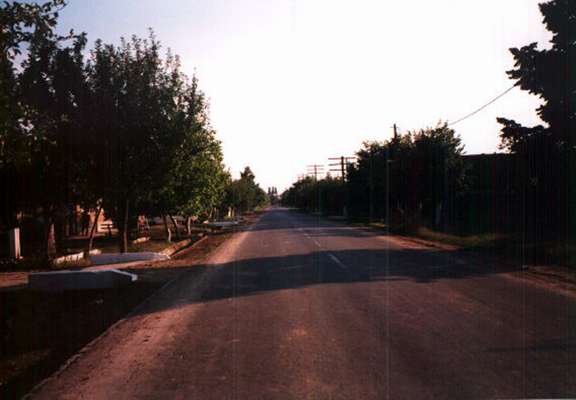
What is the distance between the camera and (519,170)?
21859mm

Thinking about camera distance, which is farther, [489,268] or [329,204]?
[329,204]

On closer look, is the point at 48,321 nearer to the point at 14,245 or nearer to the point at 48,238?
the point at 14,245

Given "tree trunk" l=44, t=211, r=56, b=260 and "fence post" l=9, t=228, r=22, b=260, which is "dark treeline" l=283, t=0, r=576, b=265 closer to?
"tree trunk" l=44, t=211, r=56, b=260

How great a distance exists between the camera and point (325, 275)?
14312mm

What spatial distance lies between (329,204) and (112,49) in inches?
2806

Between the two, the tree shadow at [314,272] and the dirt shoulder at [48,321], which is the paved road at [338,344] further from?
the dirt shoulder at [48,321]

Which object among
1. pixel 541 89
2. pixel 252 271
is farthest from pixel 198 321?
pixel 541 89

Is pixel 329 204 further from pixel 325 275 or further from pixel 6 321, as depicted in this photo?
pixel 6 321

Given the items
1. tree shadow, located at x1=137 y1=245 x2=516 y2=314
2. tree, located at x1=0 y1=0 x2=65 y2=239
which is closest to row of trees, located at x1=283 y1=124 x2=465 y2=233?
tree shadow, located at x1=137 y1=245 x2=516 y2=314

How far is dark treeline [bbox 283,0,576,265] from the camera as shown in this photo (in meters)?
20.1

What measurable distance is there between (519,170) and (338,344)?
1718 centimetres

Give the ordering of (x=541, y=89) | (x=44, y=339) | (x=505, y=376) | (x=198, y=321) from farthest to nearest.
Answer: (x=541, y=89), (x=198, y=321), (x=44, y=339), (x=505, y=376)

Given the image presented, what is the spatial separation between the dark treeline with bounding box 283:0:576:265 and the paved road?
26.8ft

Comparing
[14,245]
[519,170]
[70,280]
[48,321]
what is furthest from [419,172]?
[48,321]
